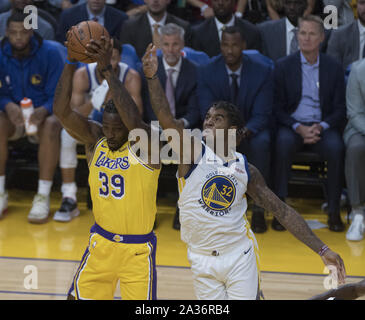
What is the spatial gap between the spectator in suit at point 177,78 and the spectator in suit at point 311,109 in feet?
2.92

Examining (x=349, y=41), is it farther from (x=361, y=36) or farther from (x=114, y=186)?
(x=114, y=186)

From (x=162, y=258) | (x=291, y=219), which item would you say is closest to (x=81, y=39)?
(x=291, y=219)

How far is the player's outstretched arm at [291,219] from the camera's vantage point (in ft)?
11.6

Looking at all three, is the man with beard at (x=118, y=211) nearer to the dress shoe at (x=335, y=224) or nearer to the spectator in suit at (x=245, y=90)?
the spectator in suit at (x=245, y=90)

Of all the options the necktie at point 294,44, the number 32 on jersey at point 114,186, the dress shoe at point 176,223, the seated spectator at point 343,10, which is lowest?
the dress shoe at point 176,223

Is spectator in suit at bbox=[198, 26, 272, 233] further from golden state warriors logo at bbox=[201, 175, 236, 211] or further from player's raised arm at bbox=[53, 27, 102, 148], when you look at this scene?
golden state warriors logo at bbox=[201, 175, 236, 211]

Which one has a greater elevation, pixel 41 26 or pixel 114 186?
pixel 114 186

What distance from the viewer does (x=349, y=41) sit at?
23.5ft

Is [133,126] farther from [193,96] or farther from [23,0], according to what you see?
[23,0]

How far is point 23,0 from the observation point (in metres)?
7.56

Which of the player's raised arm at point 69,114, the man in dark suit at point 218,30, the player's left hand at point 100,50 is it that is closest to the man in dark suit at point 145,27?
the man in dark suit at point 218,30

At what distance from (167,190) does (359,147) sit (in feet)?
6.99

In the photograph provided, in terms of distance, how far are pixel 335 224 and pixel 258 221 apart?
0.79m

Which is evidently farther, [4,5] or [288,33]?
[4,5]
